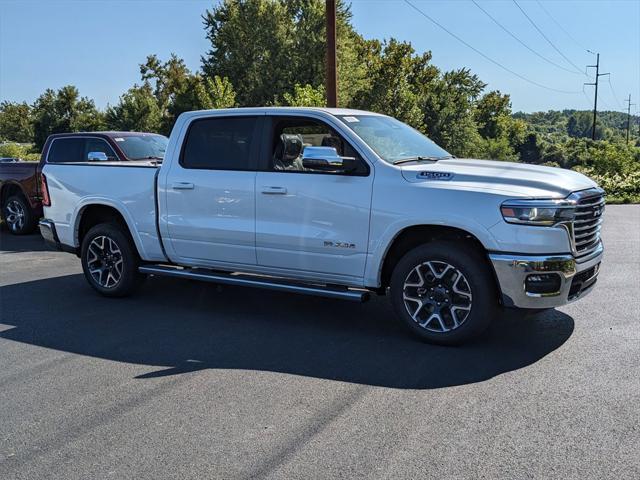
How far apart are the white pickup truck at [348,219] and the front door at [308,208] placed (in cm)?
1

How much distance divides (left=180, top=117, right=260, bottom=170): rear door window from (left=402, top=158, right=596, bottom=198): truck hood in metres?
1.66

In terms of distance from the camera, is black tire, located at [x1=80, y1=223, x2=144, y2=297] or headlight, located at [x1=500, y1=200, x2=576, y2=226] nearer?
headlight, located at [x1=500, y1=200, x2=576, y2=226]

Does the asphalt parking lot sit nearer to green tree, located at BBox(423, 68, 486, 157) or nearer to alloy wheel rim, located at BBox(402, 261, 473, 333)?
alloy wheel rim, located at BBox(402, 261, 473, 333)

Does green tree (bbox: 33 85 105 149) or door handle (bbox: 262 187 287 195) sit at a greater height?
green tree (bbox: 33 85 105 149)

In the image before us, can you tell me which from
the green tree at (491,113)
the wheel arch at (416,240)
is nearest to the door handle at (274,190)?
the wheel arch at (416,240)

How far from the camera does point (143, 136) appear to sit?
38.6 feet

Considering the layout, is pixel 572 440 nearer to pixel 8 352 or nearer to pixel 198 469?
pixel 198 469

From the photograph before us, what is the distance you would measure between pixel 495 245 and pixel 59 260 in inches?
295

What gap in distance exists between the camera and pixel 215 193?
6352 mm

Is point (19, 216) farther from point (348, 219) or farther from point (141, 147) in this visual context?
point (348, 219)

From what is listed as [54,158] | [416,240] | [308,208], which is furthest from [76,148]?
[416,240]

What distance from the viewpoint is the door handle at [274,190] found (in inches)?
234

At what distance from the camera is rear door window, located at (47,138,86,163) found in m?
11.5

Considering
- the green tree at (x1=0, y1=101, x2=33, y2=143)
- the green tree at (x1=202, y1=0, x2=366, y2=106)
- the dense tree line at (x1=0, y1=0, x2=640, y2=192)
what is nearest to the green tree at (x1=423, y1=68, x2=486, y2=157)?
the dense tree line at (x1=0, y1=0, x2=640, y2=192)
